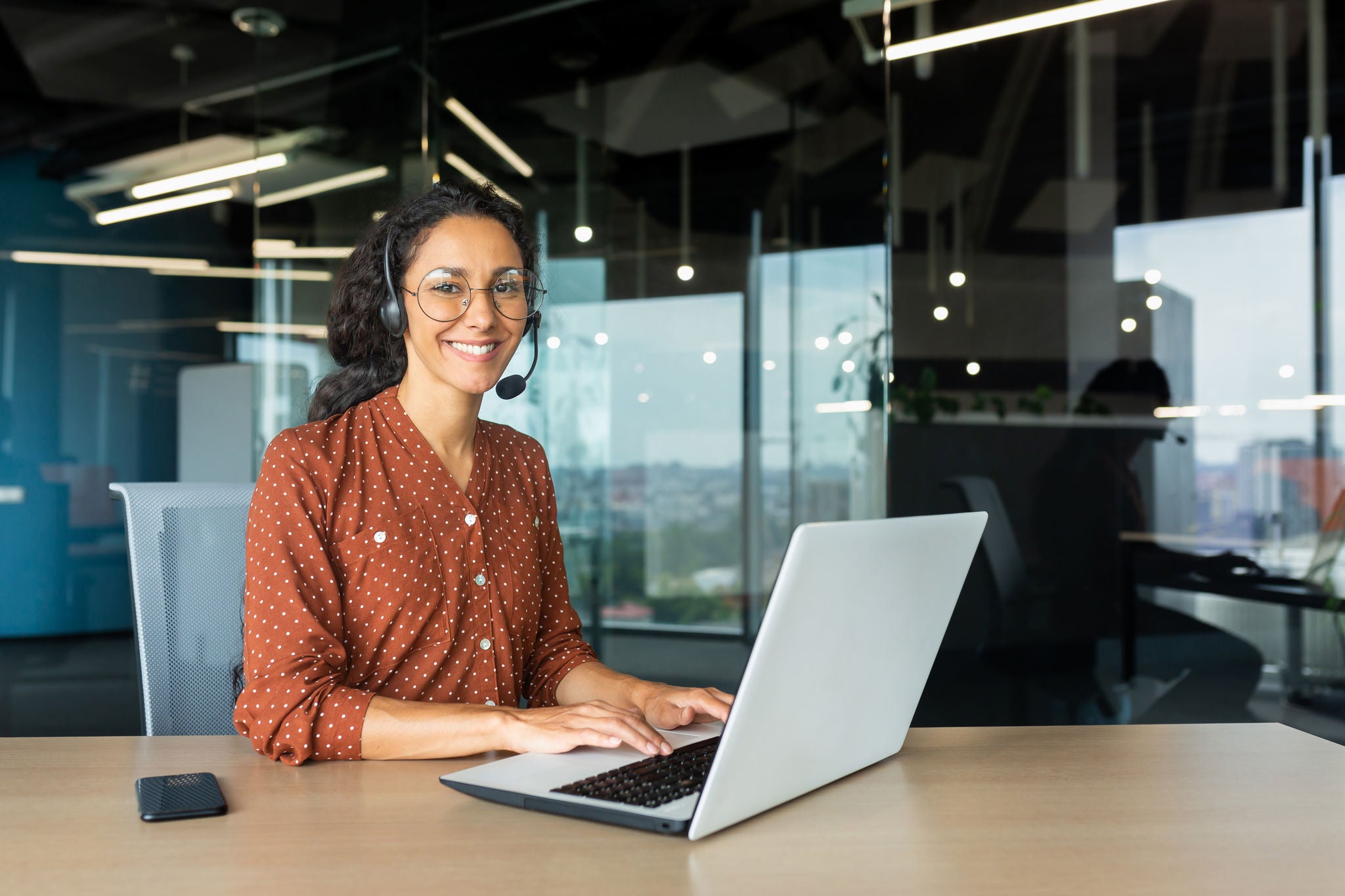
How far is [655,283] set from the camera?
405cm

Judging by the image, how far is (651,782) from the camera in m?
1.01

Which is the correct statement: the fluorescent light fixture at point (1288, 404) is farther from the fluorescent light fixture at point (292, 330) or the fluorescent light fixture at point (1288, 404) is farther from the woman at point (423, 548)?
the fluorescent light fixture at point (292, 330)

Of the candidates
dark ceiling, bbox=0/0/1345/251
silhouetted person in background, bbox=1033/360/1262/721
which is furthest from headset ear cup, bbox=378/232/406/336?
silhouetted person in background, bbox=1033/360/1262/721

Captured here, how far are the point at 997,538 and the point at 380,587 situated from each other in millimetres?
2804

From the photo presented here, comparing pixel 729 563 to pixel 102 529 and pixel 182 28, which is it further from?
pixel 182 28

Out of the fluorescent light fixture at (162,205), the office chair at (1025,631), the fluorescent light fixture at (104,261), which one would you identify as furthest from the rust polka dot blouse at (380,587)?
the fluorescent light fixture at (162,205)

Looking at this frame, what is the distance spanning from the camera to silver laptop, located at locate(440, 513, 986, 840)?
33.7 inches

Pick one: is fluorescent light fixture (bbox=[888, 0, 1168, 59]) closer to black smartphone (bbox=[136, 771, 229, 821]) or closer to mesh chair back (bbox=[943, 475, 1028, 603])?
mesh chair back (bbox=[943, 475, 1028, 603])

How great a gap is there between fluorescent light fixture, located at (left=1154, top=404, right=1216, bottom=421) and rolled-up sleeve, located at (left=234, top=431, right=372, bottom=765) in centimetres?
321

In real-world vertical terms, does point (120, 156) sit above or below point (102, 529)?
above

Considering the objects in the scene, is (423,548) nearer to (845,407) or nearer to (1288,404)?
(845,407)

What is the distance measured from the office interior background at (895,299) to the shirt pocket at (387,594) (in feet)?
8.36

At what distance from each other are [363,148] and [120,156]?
2.02 m

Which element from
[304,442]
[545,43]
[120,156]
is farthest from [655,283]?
[120,156]
